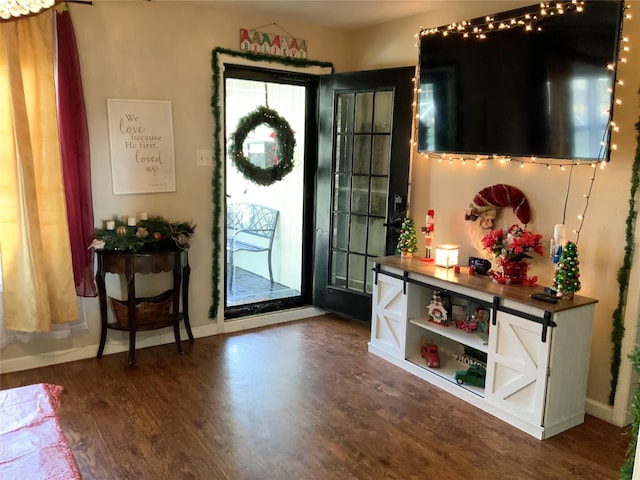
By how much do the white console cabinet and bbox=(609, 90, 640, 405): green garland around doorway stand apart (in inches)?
6.7

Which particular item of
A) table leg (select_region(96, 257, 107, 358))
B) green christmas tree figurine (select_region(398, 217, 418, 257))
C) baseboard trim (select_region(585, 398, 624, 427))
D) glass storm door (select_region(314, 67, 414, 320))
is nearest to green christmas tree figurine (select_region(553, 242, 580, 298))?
baseboard trim (select_region(585, 398, 624, 427))

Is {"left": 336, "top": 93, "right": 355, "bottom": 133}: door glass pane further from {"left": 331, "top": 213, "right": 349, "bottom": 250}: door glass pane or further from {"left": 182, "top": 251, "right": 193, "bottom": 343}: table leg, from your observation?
{"left": 182, "top": 251, "right": 193, "bottom": 343}: table leg

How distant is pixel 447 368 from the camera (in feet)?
11.5

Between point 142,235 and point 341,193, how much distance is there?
5.44ft

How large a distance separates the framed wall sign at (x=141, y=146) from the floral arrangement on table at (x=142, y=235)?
0.25 meters

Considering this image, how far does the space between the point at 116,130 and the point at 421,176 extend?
7.19 feet

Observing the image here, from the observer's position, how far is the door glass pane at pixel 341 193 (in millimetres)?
4371

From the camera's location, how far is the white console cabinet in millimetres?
2764

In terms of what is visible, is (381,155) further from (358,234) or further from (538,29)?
(538,29)

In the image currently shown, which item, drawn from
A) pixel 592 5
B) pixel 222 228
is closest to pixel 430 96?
pixel 592 5

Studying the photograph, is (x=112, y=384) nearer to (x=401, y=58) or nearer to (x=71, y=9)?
(x=71, y=9)

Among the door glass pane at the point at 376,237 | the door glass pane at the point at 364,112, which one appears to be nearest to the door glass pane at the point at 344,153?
the door glass pane at the point at 364,112

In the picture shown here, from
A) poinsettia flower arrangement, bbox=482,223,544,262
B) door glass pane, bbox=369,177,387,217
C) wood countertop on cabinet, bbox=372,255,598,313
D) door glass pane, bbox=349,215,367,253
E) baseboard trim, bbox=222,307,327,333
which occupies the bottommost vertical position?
baseboard trim, bbox=222,307,327,333

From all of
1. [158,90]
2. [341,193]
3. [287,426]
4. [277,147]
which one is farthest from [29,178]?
[341,193]
